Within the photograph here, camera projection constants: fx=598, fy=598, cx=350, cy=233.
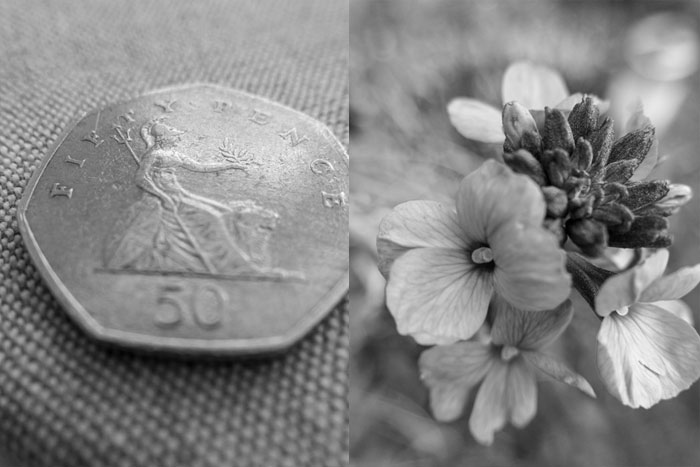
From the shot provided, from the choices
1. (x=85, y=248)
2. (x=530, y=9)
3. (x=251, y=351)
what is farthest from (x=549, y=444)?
(x=530, y=9)

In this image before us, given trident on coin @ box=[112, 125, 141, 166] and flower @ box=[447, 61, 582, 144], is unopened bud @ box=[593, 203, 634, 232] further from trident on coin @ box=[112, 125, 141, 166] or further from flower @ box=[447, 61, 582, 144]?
trident on coin @ box=[112, 125, 141, 166]

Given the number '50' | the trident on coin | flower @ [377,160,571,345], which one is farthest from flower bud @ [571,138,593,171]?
the trident on coin

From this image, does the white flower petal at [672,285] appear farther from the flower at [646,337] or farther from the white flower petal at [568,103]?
the white flower petal at [568,103]

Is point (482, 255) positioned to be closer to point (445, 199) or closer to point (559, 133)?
point (559, 133)

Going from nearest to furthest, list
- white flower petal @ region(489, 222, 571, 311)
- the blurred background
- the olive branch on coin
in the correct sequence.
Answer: white flower petal @ region(489, 222, 571, 311), the olive branch on coin, the blurred background

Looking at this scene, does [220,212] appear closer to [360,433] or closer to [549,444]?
[360,433]

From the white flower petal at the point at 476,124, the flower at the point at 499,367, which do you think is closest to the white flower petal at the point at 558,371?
the flower at the point at 499,367
